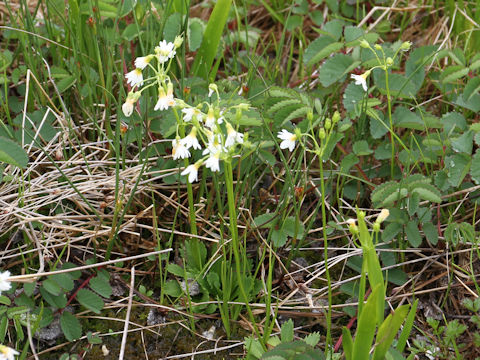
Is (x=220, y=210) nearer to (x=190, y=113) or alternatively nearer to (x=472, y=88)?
(x=190, y=113)

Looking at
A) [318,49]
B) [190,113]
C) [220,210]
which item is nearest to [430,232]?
[220,210]

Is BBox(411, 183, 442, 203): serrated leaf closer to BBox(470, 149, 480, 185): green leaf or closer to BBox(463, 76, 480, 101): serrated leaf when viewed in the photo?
BBox(470, 149, 480, 185): green leaf

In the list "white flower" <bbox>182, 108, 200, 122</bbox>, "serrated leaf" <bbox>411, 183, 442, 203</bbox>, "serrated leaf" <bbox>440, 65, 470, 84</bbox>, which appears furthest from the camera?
"serrated leaf" <bbox>440, 65, 470, 84</bbox>

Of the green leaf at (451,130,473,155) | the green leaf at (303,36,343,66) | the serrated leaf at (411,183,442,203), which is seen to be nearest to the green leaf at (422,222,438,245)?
the serrated leaf at (411,183,442,203)

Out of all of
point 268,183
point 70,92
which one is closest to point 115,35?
point 70,92

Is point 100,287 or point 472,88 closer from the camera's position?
point 100,287
